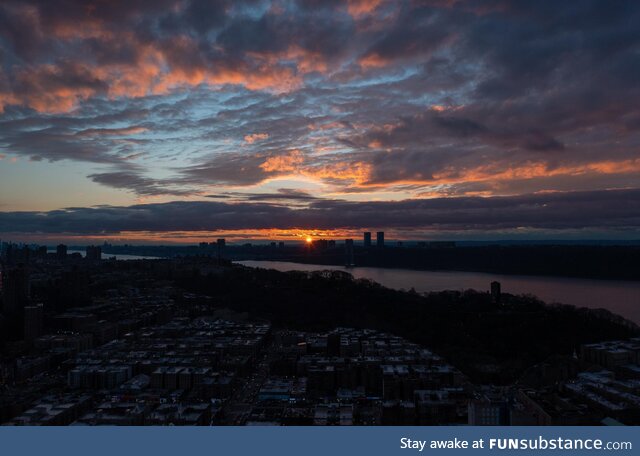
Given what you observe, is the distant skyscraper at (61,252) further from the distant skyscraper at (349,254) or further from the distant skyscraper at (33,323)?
the distant skyscraper at (33,323)

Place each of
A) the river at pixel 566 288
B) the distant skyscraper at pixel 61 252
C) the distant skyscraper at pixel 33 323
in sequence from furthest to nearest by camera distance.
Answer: the distant skyscraper at pixel 61 252 → the river at pixel 566 288 → the distant skyscraper at pixel 33 323

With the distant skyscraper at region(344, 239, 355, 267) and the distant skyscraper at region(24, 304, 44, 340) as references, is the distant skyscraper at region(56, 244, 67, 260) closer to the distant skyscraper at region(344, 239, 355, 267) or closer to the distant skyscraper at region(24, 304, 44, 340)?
the distant skyscraper at region(344, 239, 355, 267)

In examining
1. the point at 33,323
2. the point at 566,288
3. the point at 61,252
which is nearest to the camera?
the point at 33,323

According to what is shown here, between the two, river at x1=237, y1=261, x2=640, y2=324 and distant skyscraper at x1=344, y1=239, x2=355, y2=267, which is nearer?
river at x1=237, y1=261, x2=640, y2=324

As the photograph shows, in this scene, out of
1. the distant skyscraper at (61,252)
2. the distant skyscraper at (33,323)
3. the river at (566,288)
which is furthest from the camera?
the distant skyscraper at (61,252)

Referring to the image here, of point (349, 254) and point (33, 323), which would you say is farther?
point (349, 254)

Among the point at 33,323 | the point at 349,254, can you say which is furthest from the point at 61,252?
the point at 33,323

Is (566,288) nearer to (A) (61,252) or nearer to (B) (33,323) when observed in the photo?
(B) (33,323)

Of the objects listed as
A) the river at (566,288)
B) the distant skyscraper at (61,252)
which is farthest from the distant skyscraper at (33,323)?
the distant skyscraper at (61,252)

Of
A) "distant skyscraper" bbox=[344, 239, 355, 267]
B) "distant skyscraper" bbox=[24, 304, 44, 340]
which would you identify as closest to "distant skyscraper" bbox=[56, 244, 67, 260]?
"distant skyscraper" bbox=[344, 239, 355, 267]
